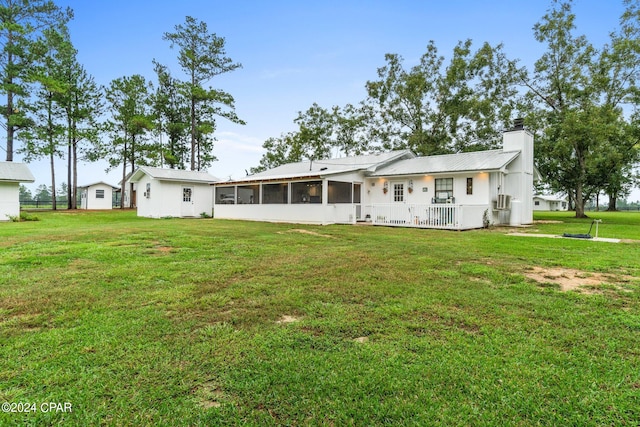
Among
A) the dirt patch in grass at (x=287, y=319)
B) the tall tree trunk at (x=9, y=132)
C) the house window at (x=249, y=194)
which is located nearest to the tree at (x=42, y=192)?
the tall tree trunk at (x=9, y=132)

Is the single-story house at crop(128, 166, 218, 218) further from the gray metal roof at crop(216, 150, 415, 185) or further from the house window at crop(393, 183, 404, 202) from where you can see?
the house window at crop(393, 183, 404, 202)

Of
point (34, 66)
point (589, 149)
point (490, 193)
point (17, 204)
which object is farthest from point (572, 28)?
point (34, 66)

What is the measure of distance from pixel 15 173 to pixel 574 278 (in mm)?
23149

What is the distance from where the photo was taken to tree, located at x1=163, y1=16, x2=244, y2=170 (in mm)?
27922

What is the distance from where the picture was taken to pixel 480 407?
1876 mm

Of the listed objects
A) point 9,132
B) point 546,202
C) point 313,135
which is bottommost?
point 546,202

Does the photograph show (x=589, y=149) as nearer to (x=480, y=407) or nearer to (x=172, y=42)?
(x=480, y=407)

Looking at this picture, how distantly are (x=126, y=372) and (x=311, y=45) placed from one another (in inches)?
781

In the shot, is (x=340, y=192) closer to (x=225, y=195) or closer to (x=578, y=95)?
(x=225, y=195)

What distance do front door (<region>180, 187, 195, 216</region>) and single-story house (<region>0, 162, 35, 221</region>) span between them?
7559 millimetres

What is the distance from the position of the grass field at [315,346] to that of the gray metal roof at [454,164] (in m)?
9.66

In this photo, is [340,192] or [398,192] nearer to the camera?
[340,192]

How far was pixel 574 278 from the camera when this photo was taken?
4.88m

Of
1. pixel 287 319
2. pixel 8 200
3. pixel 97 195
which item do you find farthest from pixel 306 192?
pixel 97 195
